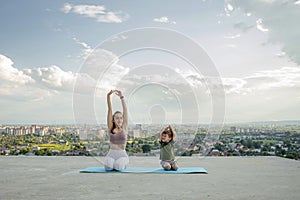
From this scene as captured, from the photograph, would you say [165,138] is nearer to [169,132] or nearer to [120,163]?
[169,132]

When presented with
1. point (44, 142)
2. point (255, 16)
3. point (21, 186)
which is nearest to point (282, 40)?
point (255, 16)

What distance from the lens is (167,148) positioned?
640 centimetres

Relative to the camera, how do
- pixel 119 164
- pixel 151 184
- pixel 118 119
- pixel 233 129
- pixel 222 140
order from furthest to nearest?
pixel 222 140 < pixel 233 129 < pixel 118 119 < pixel 119 164 < pixel 151 184

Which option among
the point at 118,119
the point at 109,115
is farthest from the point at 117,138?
the point at 109,115

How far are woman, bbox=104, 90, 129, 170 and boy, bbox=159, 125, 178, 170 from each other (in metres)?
0.65

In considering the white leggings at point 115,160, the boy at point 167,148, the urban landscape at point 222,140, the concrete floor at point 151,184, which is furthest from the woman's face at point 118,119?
the urban landscape at point 222,140

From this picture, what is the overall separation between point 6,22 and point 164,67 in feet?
19.8

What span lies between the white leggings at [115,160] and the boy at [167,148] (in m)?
0.70

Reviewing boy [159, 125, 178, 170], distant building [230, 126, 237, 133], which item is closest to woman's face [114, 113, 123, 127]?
boy [159, 125, 178, 170]

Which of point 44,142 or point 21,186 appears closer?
point 21,186

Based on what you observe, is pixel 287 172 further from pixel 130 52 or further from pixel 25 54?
pixel 25 54

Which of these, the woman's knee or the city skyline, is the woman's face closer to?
the woman's knee

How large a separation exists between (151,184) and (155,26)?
5322 mm

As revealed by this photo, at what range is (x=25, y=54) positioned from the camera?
10.7 meters
